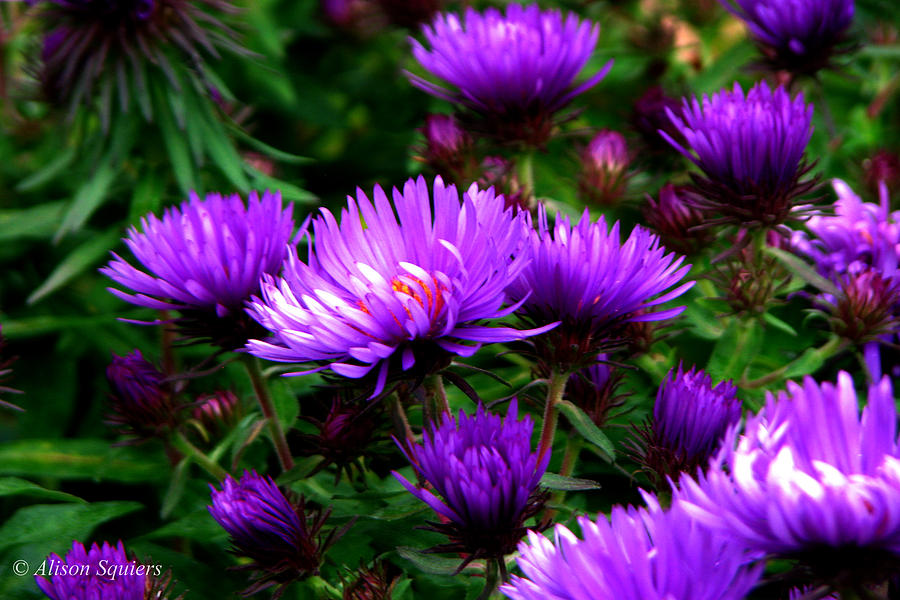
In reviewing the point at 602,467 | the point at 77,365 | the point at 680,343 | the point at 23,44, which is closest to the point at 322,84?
the point at 23,44

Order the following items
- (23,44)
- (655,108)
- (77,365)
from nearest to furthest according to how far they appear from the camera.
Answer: (655,108) < (77,365) < (23,44)

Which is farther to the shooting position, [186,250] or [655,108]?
[655,108]

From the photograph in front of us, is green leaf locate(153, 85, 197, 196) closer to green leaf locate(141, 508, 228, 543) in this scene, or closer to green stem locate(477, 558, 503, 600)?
green leaf locate(141, 508, 228, 543)

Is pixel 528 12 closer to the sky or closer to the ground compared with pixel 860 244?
closer to the sky

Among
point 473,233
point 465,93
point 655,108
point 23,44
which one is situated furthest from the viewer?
point 23,44

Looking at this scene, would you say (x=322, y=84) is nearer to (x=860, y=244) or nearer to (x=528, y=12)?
(x=528, y=12)

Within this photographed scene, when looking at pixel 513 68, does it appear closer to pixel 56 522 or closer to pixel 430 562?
pixel 430 562

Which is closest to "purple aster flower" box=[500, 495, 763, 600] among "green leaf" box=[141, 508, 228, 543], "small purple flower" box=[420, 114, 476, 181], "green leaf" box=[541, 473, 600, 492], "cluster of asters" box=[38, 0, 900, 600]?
"cluster of asters" box=[38, 0, 900, 600]

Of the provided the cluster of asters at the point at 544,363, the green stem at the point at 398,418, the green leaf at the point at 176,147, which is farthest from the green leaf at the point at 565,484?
the green leaf at the point at 176,147
